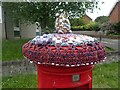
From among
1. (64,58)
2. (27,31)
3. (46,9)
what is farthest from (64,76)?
(27,31)

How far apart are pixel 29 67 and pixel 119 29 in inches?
899

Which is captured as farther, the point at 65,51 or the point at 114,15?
the point at 114,15

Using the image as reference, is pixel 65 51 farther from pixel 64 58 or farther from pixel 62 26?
pixel 62 26

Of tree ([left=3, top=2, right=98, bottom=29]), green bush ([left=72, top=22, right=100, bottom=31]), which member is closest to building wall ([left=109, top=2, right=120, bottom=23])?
→ green bush ([left=72, top=22, right=100, bottom=31])

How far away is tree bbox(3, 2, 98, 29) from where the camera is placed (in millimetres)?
9586

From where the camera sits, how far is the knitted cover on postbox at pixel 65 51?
2.12m

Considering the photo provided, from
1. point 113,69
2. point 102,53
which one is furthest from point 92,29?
point 102,53

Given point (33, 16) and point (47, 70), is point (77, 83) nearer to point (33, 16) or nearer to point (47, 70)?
point (47, 70)

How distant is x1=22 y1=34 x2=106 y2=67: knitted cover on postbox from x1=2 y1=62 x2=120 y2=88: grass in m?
3.01

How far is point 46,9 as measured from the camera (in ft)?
32.1

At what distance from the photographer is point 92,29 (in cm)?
3322

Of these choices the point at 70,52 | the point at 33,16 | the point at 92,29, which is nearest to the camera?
the point at 70,52

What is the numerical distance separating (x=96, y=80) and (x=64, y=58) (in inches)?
146

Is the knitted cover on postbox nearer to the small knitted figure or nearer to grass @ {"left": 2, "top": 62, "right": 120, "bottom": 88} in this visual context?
the small knitted figure
